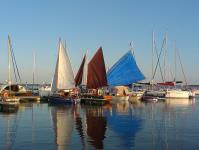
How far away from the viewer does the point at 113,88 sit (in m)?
86.4

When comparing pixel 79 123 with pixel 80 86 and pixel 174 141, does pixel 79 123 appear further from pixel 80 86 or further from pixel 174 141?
pixel 80 86

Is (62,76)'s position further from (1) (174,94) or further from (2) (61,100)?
(1) (174,94)

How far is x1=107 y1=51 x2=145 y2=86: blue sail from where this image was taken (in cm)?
8038

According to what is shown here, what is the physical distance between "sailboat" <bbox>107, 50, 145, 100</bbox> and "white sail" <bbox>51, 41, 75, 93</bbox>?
13330mm

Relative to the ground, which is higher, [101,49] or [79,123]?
[101,49]

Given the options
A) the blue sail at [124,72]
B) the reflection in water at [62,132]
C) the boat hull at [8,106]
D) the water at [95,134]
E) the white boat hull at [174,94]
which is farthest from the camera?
the white boat hull at [174,94]

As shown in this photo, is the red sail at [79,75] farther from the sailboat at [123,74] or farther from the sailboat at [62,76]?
the sailboat at [62,76]

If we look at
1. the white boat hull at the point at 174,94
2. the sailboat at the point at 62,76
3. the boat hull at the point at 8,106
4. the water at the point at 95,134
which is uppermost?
the sailboat at the point at 62,76

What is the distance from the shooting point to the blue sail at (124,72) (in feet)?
264

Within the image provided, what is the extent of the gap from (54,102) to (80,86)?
12.6m

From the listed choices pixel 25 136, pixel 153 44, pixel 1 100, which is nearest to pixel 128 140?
pixel 25 136

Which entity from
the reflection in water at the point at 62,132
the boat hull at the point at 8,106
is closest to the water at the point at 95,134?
the reflection in water at the point at 62,132

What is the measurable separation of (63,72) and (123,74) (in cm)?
1725

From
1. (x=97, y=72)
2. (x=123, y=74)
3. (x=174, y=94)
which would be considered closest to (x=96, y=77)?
(x=97, y=72)
